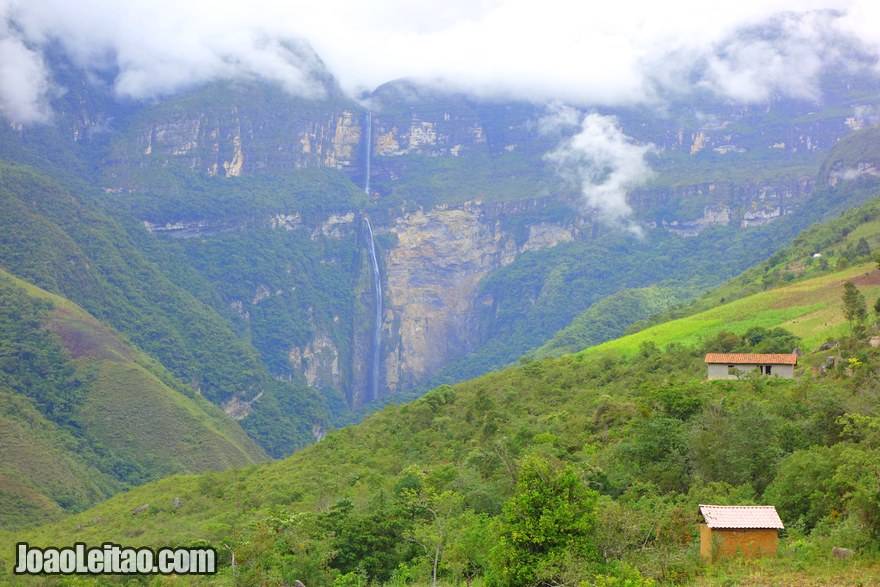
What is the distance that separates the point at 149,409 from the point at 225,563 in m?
76.2

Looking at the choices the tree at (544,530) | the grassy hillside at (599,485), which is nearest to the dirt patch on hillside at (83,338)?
the grassy hillside at (599,485)

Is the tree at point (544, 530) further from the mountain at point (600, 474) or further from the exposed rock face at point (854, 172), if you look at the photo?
→ the exposed rock face at point (854, 172)

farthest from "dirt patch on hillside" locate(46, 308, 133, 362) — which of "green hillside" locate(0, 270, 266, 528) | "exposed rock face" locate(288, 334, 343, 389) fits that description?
"exposed rock face" locate(288, 334, 343, 389)

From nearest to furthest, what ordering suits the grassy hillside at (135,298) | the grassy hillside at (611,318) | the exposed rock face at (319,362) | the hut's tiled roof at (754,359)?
the hut's tiled roof at (754,359) < the grassy hillside at (611,318) < the grassy hillside at (135,298) < the exposed rock face at (319,362)

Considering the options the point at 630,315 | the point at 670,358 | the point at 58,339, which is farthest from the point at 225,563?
the point at 630,315

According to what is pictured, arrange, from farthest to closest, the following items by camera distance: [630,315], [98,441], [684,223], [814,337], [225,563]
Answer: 1. [684,223]
2. [630,315]
3. [98,441]
4. [814,337]
5. [225,563]

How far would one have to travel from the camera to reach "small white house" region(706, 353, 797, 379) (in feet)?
164

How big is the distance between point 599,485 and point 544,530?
831 centimetres

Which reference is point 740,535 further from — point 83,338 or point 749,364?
point 83,338

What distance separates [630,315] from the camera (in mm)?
137750

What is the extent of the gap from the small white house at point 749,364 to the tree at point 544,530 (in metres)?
23.7

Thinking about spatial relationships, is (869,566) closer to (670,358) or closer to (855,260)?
(670,358)

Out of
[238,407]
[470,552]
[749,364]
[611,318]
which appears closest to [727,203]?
[611,318]

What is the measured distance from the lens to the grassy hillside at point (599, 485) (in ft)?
91.8
